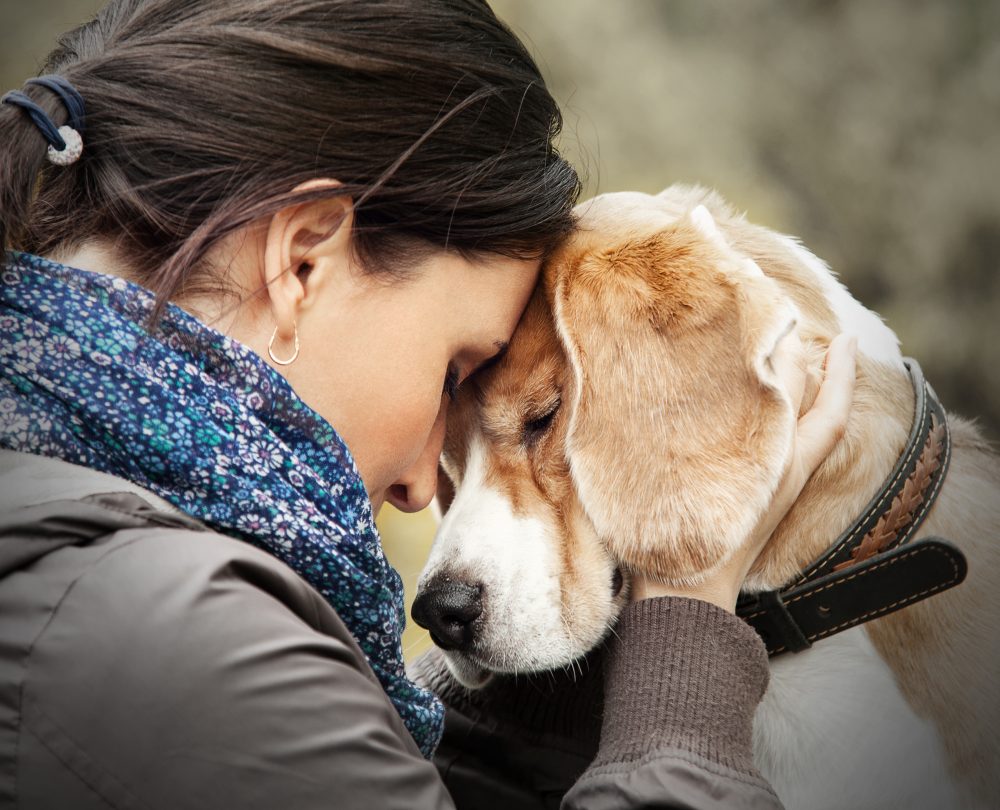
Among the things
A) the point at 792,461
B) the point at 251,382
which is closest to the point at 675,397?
the point at 792,461

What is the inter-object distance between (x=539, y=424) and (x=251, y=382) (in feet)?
1.86

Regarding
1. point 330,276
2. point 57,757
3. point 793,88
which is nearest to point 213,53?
point 330,276

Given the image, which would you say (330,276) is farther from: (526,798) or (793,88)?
(793,88)

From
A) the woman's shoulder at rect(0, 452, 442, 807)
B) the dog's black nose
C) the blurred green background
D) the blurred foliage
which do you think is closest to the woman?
the woman's shoulder at rect(0, 452, 442, 807)

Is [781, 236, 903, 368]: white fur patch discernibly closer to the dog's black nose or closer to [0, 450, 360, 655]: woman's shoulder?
the dog's black nose

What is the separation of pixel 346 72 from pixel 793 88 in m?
1.63

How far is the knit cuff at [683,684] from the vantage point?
1107 mm

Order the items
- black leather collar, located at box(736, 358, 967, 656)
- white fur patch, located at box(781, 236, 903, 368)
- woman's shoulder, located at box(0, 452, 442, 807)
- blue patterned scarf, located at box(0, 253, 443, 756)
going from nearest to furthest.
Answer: woman's shoulder, located at box(0, 452, 442, 807), blue patterned scarf, located at box(0, 253, 443, 756), black leather collar, located at box(736, 358, 967, 656), white fur patch, located at box(781, 236, 903, 368)

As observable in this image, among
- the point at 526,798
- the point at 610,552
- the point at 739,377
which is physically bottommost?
the point at 526,798

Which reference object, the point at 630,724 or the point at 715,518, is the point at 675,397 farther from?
the point at 630,724

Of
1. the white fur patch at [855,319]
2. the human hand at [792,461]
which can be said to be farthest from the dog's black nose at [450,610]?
the white fur patch at [855,319]

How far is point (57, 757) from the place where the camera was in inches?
30.5

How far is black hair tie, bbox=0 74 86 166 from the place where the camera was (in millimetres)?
1063

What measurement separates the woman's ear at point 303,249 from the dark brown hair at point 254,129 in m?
0.02
